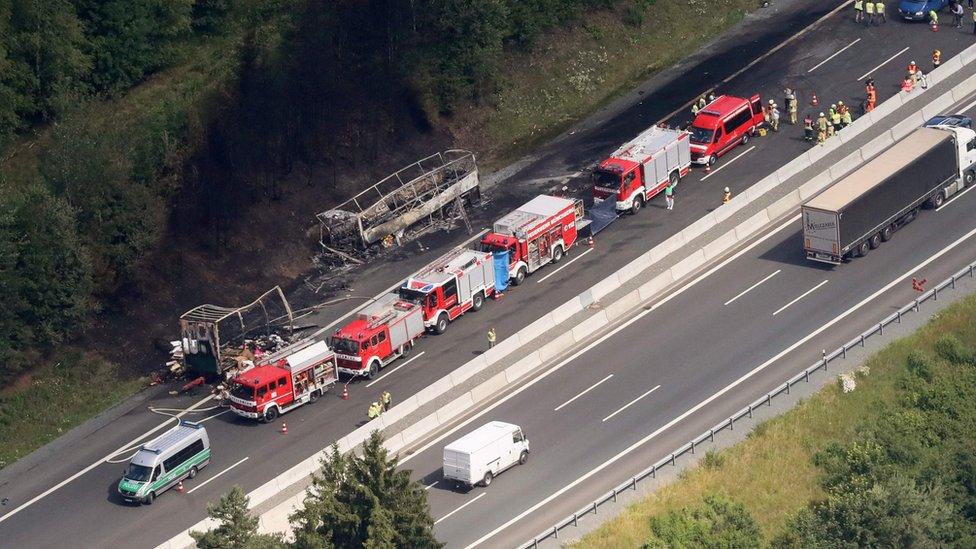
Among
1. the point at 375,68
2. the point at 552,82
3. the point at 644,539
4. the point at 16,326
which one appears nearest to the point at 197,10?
the point at 375,68

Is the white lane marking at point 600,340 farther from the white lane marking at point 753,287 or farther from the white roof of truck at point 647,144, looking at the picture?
the white roof of truck at point 647,144

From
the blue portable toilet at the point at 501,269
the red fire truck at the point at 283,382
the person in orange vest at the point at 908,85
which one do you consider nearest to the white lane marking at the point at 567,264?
the blue portable toilet at the point at 501,269

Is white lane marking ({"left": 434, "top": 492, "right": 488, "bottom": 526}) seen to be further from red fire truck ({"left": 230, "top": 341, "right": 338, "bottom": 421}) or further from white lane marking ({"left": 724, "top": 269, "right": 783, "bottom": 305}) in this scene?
white lane marking ({"left": 724, "top": 269, "right": 783, "bottom": 305})

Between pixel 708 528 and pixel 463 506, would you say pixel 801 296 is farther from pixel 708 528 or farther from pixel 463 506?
pixel 463 506

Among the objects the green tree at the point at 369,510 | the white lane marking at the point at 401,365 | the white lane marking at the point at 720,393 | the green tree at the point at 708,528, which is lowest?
the green tree at the point at 708,528

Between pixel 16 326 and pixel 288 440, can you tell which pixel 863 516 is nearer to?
pixel 288 440
